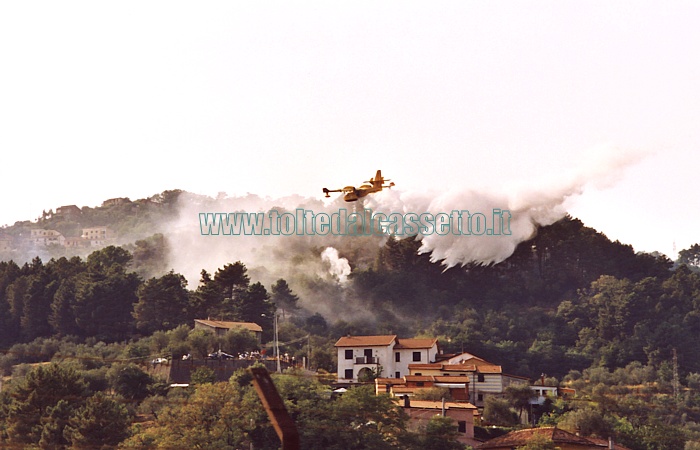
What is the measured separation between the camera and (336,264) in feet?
472

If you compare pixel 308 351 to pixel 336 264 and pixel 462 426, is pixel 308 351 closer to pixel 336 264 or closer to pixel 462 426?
pixel 462 426

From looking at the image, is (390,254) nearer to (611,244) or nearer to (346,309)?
(346,309)

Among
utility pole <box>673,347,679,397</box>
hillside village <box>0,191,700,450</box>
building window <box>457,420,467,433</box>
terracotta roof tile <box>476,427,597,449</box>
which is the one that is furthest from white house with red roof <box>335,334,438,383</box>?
utility pole <box>673,347,679,397</box>

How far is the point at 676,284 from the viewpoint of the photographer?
132m

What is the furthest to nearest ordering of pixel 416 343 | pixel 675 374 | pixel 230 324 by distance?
→ pixel 675 374
pixel 230 324
pixel 416 343

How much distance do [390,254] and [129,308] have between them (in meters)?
32.0

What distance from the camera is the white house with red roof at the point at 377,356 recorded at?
3602 inches

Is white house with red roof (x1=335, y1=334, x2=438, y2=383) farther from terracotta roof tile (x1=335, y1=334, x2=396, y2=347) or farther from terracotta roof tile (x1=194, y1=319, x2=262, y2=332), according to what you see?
terracotta roof tile (x1=194, y1=319, x2=262, y2=332)

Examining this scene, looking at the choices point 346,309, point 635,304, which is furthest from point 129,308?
point 635,304

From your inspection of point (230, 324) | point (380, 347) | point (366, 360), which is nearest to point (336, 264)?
point (230, 324)

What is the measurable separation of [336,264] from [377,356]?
172ft

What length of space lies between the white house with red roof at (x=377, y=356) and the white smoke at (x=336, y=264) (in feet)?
148

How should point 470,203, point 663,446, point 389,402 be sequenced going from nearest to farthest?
point 389,402
point 663,446
point 470,203

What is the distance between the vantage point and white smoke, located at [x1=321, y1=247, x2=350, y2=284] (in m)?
140
